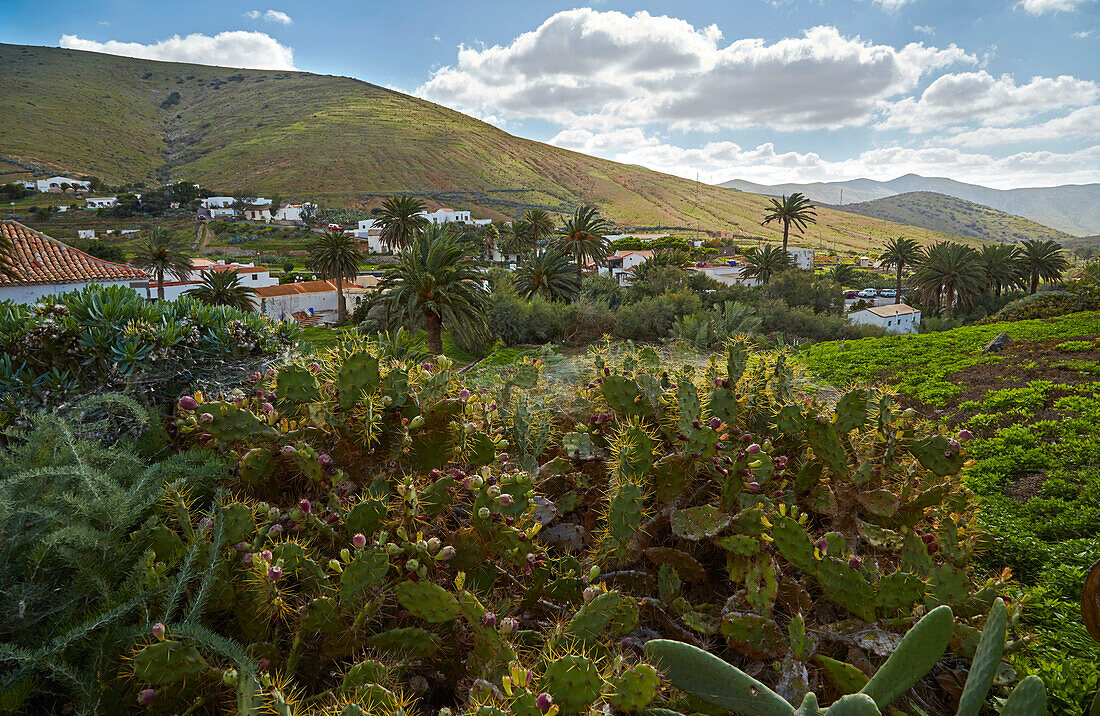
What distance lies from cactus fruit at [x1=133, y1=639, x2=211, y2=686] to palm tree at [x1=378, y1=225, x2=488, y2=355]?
15398 mm

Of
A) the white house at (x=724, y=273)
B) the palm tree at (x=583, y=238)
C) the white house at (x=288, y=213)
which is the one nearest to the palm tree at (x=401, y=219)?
the palm tree at (x=583, y=238)

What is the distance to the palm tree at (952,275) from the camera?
1252 inches

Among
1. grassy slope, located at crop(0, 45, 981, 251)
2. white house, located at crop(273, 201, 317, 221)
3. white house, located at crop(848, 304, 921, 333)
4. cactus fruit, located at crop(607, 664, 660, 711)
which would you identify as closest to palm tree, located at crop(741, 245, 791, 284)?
white house, located at crop(848, 304, 921, 333)

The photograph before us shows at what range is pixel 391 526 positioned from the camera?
8.80ft

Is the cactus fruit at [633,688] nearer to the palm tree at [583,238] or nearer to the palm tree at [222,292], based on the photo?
the palm tree at [583,238]

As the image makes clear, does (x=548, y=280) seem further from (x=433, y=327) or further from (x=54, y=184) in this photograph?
(x=54, y=184)

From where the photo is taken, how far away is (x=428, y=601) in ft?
7.48

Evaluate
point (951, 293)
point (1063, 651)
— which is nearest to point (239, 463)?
point (1063, 651)

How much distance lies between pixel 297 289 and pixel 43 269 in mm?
24197

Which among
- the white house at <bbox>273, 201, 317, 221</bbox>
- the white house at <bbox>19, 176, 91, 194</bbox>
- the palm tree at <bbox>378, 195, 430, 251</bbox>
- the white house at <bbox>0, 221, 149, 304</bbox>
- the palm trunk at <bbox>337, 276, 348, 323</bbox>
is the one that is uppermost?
the white house at <bbox>19, 176, 91, 194</bbox>

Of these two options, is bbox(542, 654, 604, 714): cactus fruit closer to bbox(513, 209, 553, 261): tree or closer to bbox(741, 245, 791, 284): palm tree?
bbox(741, 245, 791, 284): palm tree

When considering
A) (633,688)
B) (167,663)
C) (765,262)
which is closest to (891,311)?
(765,262)

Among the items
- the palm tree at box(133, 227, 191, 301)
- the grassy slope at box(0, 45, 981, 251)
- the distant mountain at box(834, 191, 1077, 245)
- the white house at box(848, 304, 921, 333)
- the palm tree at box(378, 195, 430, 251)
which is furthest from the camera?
the distant mountain at box(834, 191, 1077, 245)

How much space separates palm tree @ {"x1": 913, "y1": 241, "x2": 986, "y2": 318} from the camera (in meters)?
31.8
